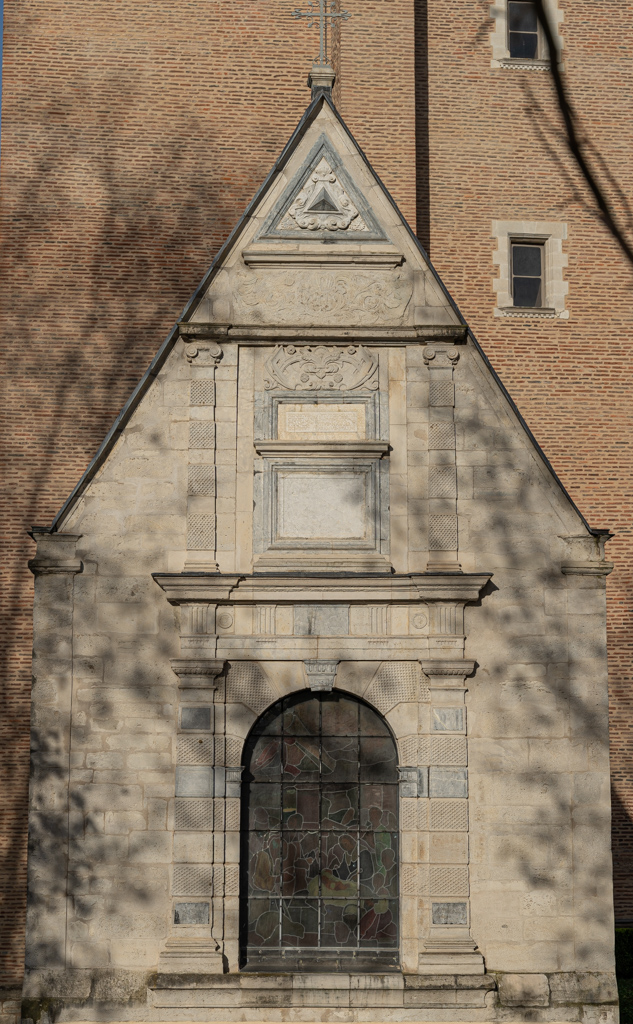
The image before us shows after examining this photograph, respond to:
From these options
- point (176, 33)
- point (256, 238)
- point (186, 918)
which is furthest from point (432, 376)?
point (176, 33)

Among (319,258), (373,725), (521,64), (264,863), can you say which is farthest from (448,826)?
(521,64)

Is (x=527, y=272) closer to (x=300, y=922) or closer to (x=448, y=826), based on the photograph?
(x=448, y=826)

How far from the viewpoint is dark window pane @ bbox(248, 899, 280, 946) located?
34.9ft

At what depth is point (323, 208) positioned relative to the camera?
11617mm

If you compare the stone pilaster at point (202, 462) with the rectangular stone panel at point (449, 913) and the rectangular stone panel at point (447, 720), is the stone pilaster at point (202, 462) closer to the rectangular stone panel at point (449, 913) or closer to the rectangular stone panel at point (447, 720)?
the rectangular stone panel at point (447, 720)

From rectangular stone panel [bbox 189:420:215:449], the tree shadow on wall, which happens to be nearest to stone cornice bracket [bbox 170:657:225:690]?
rectangular stone panel [bbox 189:420:215:449]

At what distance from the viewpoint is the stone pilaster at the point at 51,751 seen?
10.5m

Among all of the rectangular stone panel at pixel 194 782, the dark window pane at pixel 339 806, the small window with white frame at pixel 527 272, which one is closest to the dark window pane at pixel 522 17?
the small window with white frame at pixel 527 272

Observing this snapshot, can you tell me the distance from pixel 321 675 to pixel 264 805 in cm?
132

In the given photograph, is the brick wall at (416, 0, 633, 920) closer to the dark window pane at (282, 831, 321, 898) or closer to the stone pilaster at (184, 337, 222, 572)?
the stone pilaster at (184, 337, 222, 572)

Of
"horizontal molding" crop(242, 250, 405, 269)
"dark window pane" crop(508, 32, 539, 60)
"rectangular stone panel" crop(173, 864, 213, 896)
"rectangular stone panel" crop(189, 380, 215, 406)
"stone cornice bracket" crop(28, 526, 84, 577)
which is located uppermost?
"dark window pane" crop(508, 32, 539, 60)

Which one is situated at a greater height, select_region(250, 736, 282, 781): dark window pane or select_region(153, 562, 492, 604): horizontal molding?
select_region(153, 562, 492, 604): horizontal molding

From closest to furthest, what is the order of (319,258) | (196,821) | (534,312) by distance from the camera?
(196,821) → (319,258) → (534,312)

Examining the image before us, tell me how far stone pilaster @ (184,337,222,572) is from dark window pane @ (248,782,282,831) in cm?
208
